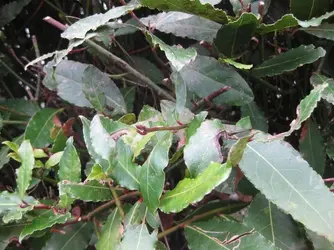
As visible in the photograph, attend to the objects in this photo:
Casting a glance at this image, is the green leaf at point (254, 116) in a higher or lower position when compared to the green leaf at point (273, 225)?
higher

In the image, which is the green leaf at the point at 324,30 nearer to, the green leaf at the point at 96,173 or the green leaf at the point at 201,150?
the green leaf at the point at 201,150

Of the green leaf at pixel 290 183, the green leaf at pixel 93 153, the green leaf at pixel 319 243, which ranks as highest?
the green leaf at pixel 93 153

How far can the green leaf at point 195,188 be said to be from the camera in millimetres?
450

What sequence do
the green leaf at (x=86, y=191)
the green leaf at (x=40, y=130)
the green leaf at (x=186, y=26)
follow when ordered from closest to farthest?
the green leaf at (x=86, y=191) < the green leaf at (x=186, y=26) < the green leaf at (x=40, y=130)

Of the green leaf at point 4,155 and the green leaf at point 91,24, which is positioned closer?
the green leaf at point 91,24

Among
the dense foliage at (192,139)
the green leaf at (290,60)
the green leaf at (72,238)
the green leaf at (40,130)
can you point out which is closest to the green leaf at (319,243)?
the dense foliage at (192,139)

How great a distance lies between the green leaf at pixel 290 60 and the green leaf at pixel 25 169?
0.37m

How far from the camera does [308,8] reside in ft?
2.12

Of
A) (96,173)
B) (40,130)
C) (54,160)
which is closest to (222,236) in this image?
(96,173)

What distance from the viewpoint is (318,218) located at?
0.47m

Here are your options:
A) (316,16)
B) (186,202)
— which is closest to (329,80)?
(316,16)

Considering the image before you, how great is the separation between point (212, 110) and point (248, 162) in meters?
0.24

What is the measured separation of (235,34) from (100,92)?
0.25 m

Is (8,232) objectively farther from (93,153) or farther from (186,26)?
(186,26)
